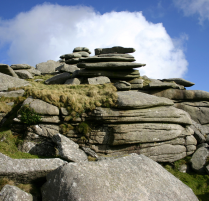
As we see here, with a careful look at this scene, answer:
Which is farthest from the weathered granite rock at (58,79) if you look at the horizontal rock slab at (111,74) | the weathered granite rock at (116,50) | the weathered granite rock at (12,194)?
the weathered granite rock at (12,194)

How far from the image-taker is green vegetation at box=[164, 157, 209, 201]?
47.2ft

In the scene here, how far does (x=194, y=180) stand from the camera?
15852 mm

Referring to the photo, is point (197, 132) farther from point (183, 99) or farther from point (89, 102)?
point (89, 102)

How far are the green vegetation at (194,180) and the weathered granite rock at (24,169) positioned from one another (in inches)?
448

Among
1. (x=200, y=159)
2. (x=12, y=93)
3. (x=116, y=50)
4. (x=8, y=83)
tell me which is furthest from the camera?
(x=116, y=50)

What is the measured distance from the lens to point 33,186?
9.62 m

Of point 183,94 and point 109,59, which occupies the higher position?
point 109,59

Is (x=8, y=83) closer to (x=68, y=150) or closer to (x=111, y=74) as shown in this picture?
(x=111, y=74)

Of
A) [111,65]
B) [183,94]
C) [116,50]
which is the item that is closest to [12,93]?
[111,65]

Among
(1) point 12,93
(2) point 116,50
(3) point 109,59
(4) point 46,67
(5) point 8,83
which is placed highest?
(2) point 116,50

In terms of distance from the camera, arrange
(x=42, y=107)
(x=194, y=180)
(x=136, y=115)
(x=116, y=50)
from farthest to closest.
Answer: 1. (x=116, y=50)
2. (x=136, y=115)
3. (x=42, y=107)
4. (x=194, y=180)

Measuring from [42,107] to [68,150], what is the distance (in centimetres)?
515

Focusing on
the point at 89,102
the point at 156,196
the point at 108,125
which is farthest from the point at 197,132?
the point at 156,196

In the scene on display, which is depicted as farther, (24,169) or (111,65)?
(111,65)
